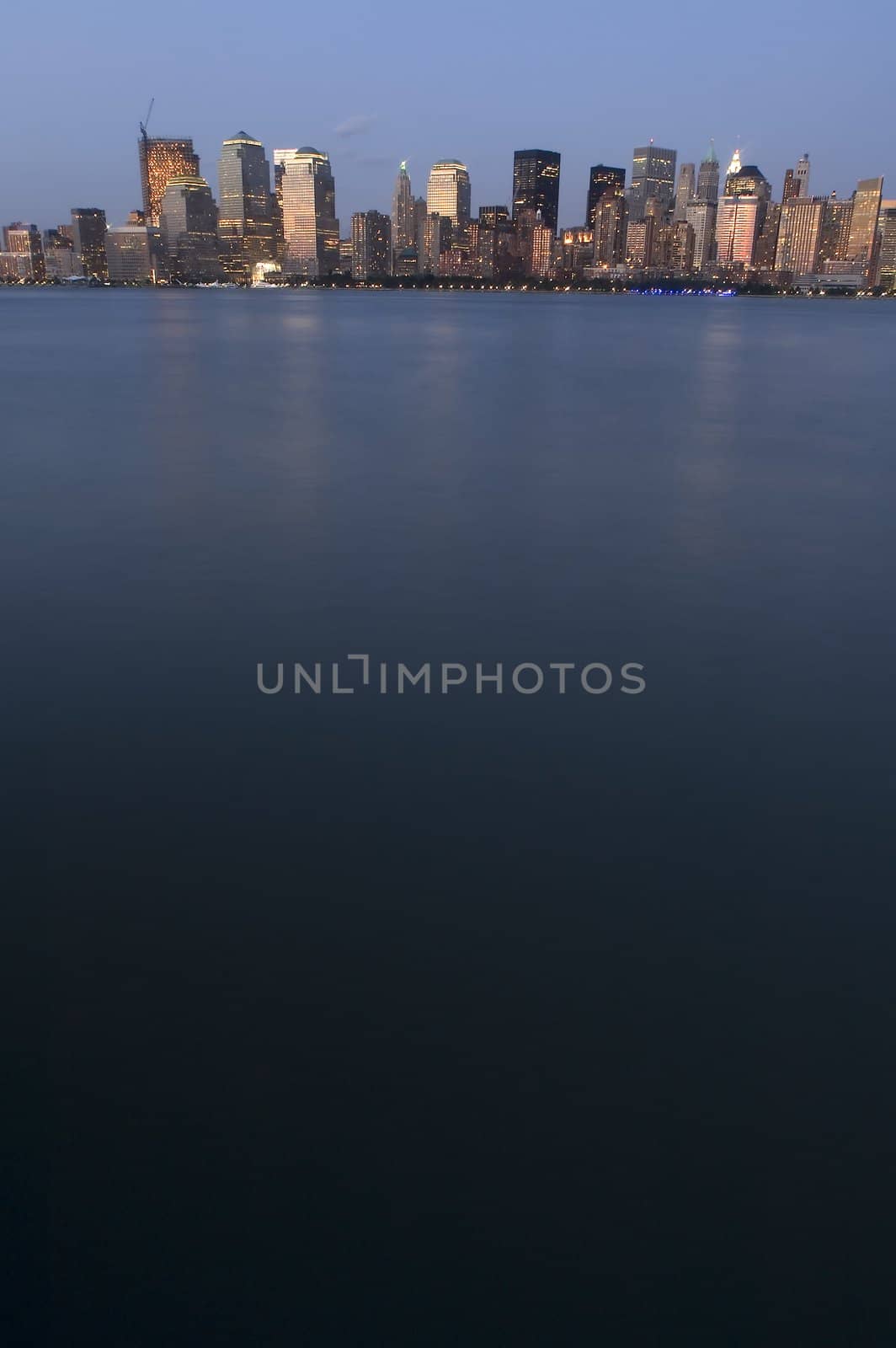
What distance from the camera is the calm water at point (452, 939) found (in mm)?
4141

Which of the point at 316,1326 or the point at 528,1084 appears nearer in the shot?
the point at 316,1326

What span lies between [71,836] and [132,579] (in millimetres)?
5542

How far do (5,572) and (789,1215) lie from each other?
1042 centimetres

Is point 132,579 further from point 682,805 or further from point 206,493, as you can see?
point 682,805

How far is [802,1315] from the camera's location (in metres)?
4.00

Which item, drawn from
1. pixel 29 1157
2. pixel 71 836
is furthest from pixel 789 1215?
pixel 71 836

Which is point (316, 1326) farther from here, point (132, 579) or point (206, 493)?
point (206, 493)

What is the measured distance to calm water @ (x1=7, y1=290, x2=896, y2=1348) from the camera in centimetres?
414

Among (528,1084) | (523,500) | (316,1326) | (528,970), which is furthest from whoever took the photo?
(523,500)

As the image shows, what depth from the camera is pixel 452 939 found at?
590cm

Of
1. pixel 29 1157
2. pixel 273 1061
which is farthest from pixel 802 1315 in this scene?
pixel 29 1157

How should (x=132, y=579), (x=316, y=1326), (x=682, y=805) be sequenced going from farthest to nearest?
(x=132, y=579), (x=682, y=805), (x=316, y=1326)

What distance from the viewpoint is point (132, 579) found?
1185 centimetres

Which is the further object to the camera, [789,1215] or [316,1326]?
[789,1215]
